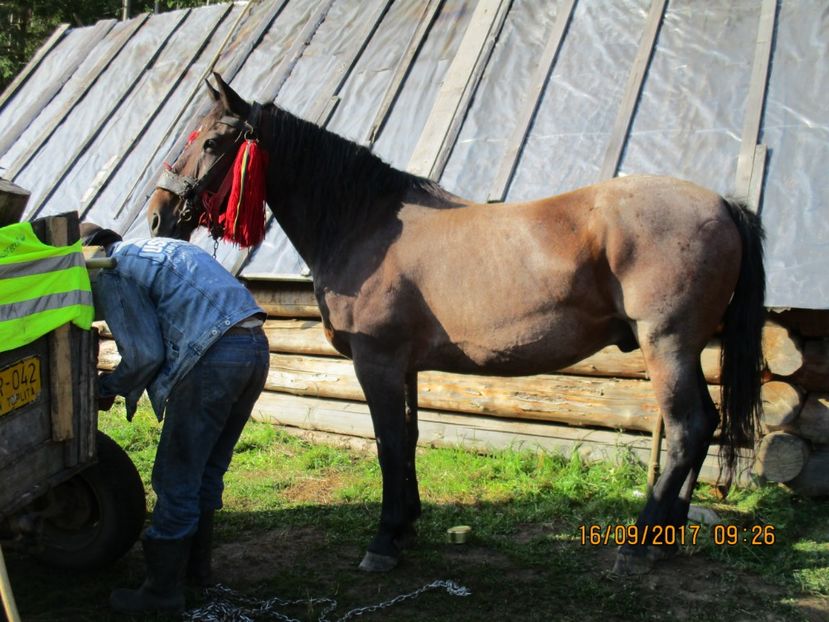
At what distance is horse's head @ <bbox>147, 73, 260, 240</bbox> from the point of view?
161 inches

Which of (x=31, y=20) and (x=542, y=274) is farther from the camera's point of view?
(x=31, y=20)

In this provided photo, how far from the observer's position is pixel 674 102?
5750 mm

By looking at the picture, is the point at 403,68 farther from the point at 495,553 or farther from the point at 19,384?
the point at 19,384

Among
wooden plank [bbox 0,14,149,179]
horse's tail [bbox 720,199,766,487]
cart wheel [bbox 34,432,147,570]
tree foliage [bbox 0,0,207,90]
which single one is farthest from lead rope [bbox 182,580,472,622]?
tree foliage [bbox 0,0,207,90]

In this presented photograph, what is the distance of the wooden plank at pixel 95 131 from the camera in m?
8.77

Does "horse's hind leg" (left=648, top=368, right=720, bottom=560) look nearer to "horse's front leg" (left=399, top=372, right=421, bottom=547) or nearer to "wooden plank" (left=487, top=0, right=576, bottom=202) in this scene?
"horse's front leg" (left=399, top=372, right=421, bottom=547)

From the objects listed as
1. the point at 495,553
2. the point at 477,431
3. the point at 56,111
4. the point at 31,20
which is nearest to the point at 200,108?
the point at 56,111

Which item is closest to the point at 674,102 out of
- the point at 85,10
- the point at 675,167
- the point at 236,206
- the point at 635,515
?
the point at 675,167

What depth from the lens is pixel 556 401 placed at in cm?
536

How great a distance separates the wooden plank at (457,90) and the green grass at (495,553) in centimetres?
254

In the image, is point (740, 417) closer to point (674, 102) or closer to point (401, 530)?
point (401, 530)

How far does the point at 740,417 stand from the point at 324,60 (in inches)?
240

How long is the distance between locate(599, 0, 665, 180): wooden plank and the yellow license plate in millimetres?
4151

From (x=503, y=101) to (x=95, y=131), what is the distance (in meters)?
5.59
